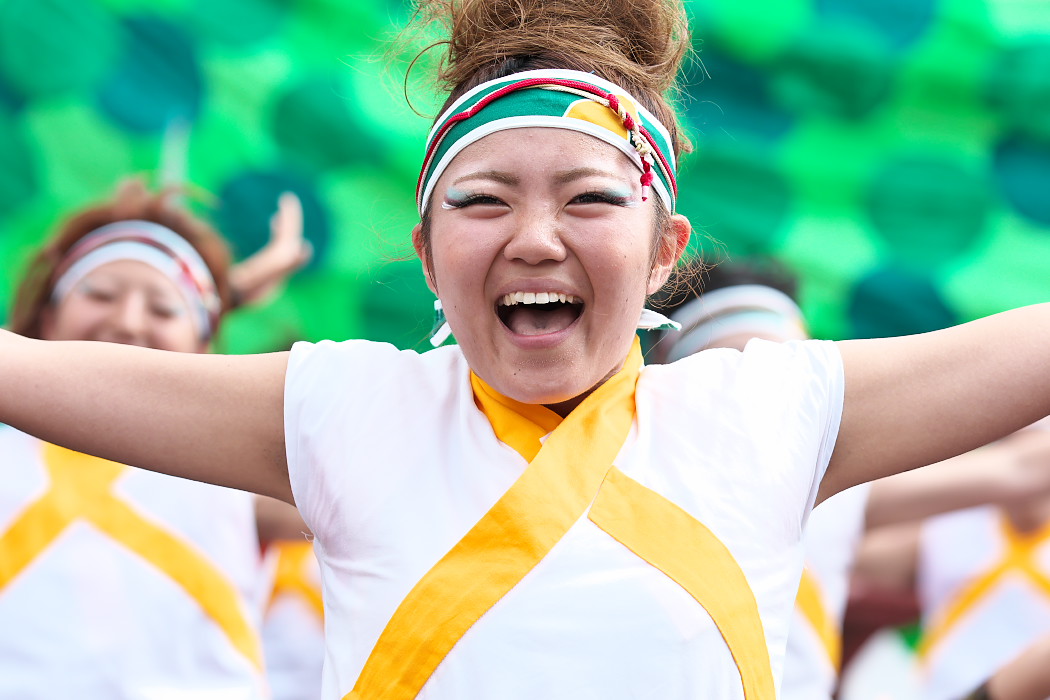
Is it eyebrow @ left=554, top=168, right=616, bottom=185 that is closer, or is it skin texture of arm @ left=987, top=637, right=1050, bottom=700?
eyebrow @ left=554, top=168, right=616, bottom=185

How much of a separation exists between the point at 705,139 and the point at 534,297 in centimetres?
289

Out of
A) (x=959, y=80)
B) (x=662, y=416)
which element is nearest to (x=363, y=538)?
(x=662, y=416)

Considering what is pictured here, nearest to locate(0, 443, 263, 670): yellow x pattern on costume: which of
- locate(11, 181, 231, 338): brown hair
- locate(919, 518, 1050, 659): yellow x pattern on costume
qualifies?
locate(11, 181, 231, 338): brown hair

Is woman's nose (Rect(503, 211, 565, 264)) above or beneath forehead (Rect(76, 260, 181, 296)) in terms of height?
beneath

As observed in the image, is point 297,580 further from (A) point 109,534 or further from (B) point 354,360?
(B) point 354,360

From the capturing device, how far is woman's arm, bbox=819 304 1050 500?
1562mm

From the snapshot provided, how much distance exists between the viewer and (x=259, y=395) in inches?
62.6

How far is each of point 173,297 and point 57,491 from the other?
2.31 ft

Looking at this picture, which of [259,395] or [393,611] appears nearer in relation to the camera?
[393,611]

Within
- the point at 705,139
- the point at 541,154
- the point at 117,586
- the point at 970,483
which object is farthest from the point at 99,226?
the point at 970,483

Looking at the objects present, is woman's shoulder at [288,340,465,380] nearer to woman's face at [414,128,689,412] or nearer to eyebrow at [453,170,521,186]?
woman's face at [414,128,689,412]

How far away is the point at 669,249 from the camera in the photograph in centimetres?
181

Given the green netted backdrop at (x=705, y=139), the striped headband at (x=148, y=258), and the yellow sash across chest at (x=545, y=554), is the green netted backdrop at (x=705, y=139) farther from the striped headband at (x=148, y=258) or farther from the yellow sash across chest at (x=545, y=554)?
the yellow sash across chest at (x=545, y=554)

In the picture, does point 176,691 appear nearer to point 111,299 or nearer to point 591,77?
point 111,299
